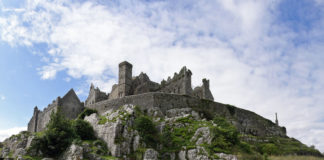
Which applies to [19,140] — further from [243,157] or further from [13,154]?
[243,157]

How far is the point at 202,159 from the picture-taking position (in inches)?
998

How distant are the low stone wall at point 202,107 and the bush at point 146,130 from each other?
7050 millimetres

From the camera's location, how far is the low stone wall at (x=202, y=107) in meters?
38.3

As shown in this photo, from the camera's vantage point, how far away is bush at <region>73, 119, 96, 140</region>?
100 feet

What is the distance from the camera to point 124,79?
167ft

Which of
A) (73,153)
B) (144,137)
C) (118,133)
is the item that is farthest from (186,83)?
(73,153)

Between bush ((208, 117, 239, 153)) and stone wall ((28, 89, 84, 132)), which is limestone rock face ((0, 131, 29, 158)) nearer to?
stone wall ((28, 89, 84, 132))

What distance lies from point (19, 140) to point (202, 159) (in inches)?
854

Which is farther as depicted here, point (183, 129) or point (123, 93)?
point (123, 93)

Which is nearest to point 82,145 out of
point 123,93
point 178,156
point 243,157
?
point 178,156

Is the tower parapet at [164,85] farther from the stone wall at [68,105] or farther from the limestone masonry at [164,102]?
the stone wall at [68,105]

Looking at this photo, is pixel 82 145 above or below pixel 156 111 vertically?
below

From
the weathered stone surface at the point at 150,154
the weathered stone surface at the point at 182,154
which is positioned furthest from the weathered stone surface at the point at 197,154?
the weathered stone surface at the point at 150,154

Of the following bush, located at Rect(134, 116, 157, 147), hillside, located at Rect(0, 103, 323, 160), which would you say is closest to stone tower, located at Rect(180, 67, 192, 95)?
hillside, located at Rect(0, 103, 323, 160)
